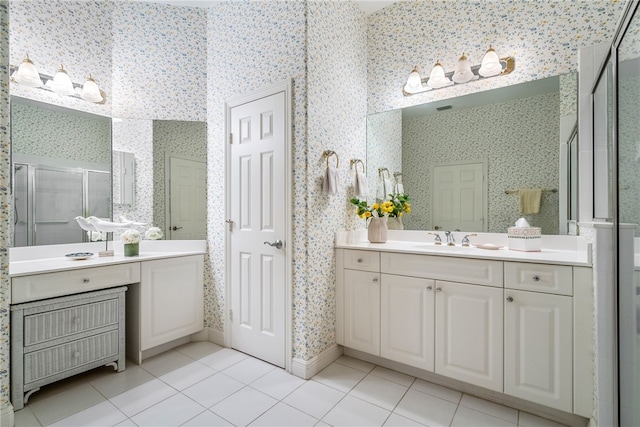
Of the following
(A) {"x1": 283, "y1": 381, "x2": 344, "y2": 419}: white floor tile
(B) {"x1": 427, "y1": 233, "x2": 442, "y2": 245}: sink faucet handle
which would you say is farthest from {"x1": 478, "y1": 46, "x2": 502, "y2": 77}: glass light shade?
(A) {"x1": 283, "y1": 381, "x2": 344, "y2": 419}: white floor tile

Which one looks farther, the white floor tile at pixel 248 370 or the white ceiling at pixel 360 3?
the white ceiling at pixel 360 3

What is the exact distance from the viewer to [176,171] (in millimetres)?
2711

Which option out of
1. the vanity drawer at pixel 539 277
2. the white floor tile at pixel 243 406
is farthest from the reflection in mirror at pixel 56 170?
the vanity drawer at pixel 539 277

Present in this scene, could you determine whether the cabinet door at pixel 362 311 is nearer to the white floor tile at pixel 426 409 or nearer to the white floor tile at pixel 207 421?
the white floor tile at pixel 426 409

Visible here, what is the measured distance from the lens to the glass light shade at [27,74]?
6.79 ft

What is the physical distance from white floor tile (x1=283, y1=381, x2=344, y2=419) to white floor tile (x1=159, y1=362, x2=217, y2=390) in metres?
0.71

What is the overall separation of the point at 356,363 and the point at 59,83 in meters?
3.29

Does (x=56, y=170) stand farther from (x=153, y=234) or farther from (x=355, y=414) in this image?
(x=355, y=414)

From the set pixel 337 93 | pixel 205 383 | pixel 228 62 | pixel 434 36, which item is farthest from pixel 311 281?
pixel 434 36

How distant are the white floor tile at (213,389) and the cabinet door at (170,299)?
0.64 meters

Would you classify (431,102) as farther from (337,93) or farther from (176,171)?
(176,171)

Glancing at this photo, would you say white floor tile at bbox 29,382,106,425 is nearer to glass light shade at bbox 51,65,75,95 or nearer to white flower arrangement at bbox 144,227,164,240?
white flower arrangement at bbox 144,227,164,240

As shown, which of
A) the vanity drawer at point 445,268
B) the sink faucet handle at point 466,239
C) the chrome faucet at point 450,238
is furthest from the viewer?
the chrome faucet at point 450,238

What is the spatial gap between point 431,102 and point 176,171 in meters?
2.44
